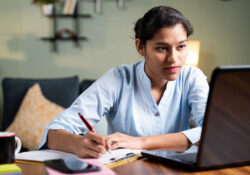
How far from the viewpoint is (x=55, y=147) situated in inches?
49.1

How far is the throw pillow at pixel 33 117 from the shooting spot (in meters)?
2.87

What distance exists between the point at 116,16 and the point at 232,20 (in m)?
1.19

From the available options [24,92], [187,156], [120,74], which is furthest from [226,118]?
[24,92]

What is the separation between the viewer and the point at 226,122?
2.86 feet

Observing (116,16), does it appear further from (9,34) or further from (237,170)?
(237,170)

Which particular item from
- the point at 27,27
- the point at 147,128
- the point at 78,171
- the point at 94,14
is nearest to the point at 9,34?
the point at 27,27

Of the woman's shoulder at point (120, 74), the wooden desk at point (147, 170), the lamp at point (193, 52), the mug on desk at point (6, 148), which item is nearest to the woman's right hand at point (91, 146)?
the wooden desk at point (147, 170)

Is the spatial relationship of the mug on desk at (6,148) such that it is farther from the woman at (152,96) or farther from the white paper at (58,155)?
the woman at (152,96)

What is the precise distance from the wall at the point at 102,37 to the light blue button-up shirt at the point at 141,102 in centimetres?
191

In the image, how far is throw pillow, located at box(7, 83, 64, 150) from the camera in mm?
2873

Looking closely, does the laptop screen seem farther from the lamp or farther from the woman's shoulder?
the lamp

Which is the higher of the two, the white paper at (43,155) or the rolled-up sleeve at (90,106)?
the rolled-up sleeve at (90,106)

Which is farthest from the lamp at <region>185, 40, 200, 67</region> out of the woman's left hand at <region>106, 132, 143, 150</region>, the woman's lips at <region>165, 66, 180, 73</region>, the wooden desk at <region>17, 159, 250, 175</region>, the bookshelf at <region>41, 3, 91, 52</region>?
the wooden desk at <region>17, 159, 250, 175</region>

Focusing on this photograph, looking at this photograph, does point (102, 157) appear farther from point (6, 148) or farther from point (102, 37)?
point (102, 37)
